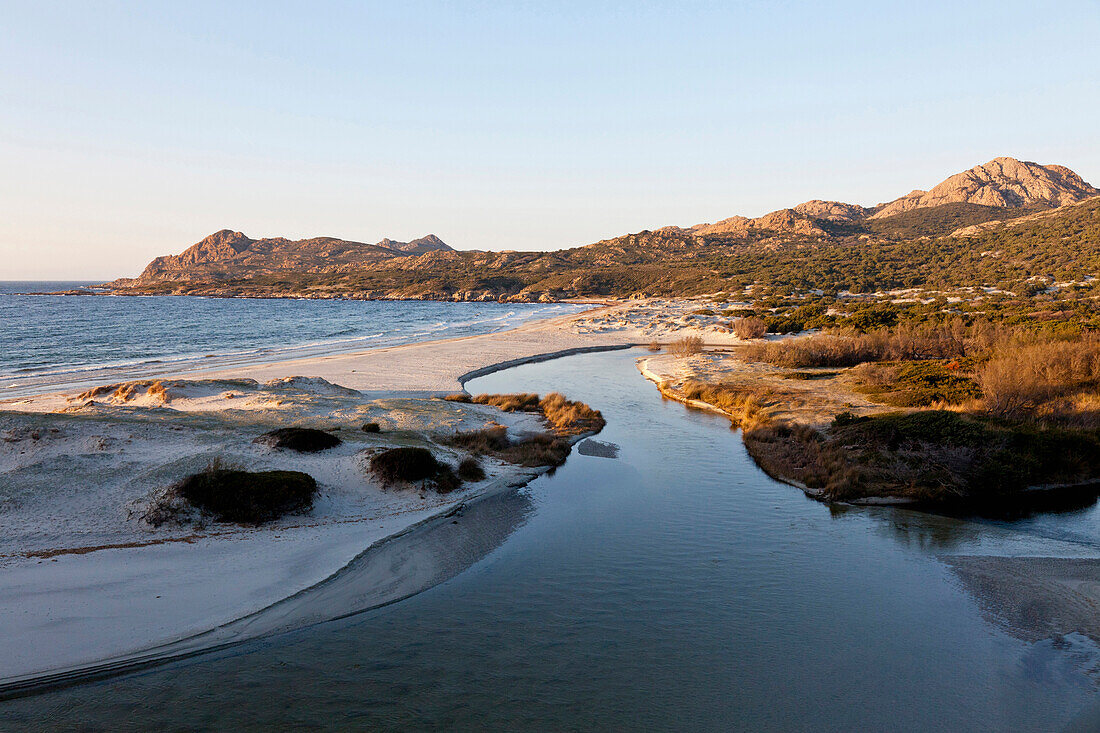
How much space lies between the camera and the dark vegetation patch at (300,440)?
1938cm

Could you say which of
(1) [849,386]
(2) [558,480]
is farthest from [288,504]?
(1) [849,386]

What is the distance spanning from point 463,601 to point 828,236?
208 metres

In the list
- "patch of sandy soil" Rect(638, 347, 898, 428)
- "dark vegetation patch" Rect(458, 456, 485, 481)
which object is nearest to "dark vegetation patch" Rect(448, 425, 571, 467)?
"dark vegetation patch" Rect(458, 456, 485, 481)

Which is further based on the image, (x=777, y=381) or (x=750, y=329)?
(x=750, y=329)

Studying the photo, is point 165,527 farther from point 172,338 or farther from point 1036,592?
point 172,338

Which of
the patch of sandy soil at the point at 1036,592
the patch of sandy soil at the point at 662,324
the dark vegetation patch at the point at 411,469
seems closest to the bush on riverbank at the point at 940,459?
the patch of sandy soil at the point at 1036,592

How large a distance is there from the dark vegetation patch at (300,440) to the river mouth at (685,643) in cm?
715

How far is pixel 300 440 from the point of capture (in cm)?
1962

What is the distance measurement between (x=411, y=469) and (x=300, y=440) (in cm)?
410

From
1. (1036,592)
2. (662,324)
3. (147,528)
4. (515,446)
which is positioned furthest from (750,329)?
A: (147,528)

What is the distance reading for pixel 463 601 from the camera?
489 inches

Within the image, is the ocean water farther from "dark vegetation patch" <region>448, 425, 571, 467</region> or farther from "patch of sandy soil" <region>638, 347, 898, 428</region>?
"patch of sandy soil" <region>638, 347, 898, 428</region>

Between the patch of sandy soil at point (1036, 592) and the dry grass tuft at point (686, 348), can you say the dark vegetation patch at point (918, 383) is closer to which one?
the patch of sandy soil at point (1036, 592)

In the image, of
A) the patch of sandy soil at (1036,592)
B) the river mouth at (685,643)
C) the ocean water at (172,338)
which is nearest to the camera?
the river mouth at (685,643)
